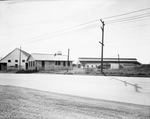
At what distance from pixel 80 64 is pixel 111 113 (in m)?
68.1

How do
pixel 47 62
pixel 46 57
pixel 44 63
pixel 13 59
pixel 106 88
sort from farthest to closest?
pixel 13 59 → pixel 46 57 → pixel 47 62 → pixel 44 63 → pixel 106 88

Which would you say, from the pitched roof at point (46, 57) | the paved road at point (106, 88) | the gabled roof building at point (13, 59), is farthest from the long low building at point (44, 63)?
the paved road at point (106, 88)

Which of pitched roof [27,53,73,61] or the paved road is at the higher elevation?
pitched roof [27,53,73,61]

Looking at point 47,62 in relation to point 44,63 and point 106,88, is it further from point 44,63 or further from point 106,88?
point 106,88

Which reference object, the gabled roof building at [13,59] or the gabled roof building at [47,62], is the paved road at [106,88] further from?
the gabled roof building at [13,59]

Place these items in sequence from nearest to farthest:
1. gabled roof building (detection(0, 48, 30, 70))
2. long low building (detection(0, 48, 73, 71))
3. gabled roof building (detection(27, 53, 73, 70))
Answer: long low building (detection(0, 48, 73, 71)) < gabled roof building (detection(27, 53, 73, 70)) < gabled roof building (detection(0, 48, 30, 70))

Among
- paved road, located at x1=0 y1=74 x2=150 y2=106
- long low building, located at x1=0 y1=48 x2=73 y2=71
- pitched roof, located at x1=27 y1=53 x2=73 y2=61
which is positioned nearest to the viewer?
paved road, located at x1=0 y1=74 x2=150 y2=106

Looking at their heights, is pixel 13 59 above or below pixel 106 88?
above

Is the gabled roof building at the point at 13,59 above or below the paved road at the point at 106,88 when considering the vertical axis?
above

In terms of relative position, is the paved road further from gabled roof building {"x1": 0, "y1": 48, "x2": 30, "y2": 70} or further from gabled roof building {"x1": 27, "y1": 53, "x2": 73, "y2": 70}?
gabled roof building {"x1": 0, "y1": 48, "x2": 30, "y2": 70}

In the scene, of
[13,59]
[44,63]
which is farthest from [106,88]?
[13,59]

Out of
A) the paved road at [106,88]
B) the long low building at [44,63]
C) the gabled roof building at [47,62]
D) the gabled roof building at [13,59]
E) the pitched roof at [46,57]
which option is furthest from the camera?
the gabled roof building at [13,59]

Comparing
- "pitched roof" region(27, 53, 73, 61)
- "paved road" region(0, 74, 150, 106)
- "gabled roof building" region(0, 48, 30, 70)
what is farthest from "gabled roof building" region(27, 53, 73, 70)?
"paved road" region(0, 74, 150, 106)

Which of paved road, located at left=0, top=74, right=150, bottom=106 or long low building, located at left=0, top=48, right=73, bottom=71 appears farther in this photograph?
long low building, located at left=0, top=48, right=73, bottom=71
